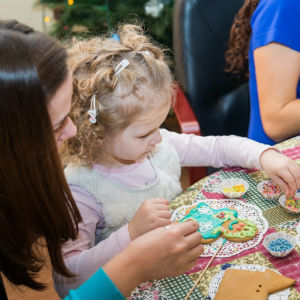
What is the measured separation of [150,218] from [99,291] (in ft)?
0.68

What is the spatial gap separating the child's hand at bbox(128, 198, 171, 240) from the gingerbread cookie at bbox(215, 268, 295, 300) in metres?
0.19

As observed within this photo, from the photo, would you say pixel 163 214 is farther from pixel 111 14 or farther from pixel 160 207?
pixel 111 14

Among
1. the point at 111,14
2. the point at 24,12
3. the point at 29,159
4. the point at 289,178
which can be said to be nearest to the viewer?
the point at 29,159

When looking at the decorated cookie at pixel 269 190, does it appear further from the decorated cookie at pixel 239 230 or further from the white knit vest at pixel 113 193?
the white knit vest at pixel 113 193

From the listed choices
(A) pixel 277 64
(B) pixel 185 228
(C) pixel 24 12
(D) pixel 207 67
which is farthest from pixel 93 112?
(C) pixel 24 12

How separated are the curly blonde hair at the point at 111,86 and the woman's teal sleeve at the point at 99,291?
390mm

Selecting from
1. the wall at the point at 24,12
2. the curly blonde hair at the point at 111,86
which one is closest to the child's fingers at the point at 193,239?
the curly blonde hair at the point at 111,86

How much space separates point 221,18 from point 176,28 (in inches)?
7.3

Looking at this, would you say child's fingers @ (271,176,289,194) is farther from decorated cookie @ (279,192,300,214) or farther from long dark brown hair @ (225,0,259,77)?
long dark brown hair @ (225,0,259,77)

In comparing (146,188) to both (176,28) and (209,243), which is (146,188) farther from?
(176,28)

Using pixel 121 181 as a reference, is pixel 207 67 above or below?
above

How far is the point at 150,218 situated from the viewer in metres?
1.03

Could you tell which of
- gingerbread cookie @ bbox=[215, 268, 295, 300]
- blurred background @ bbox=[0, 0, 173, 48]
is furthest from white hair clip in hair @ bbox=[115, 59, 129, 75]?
blurred background @ bbox=[0, 0, 173, 48]

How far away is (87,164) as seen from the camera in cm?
123
